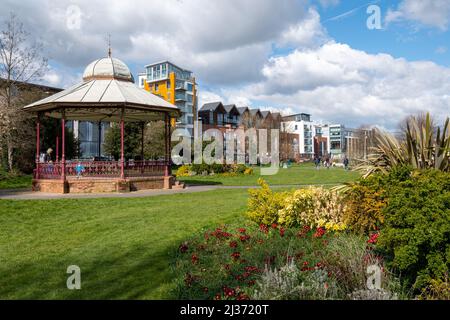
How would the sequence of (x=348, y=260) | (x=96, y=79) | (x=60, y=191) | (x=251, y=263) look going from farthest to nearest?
(x=96, y=79)
(x=60, y=191)
(x=251, y=263)
(x=348, y=260)

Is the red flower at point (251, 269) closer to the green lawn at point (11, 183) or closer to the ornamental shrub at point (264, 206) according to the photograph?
the ornamental shrub at point (264, 206)

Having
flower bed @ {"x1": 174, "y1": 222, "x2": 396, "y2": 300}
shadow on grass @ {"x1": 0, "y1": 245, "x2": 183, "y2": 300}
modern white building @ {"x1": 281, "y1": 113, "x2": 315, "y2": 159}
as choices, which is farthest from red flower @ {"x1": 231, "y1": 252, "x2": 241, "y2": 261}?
modern white building @ {"x1": 281, "y1": 113, "x2": 315, "y2": 159}

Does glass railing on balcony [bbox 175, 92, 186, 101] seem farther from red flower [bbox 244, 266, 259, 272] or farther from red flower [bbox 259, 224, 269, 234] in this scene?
red flower [bbox 244, 266, 259, 272]

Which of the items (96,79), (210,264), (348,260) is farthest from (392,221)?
(96,79)

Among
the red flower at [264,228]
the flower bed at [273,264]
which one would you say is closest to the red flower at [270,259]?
the flower bed at [273,264]

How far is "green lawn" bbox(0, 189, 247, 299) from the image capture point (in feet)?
18.6

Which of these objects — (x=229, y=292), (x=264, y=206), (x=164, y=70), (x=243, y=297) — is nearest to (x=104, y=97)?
(x=264, y=206)

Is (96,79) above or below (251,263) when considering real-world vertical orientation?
above

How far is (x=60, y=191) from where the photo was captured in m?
17.7

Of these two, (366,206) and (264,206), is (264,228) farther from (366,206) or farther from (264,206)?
(366,206)
